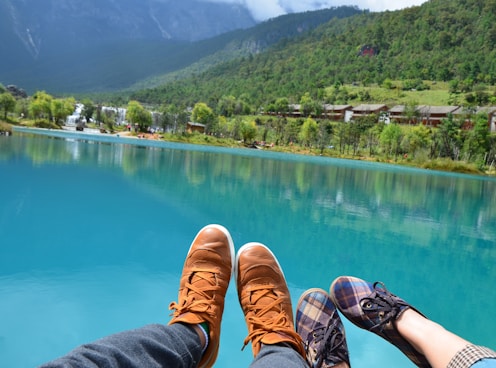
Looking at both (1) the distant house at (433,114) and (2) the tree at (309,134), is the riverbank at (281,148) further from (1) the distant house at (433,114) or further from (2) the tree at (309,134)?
(1) the distant house at (433,114)

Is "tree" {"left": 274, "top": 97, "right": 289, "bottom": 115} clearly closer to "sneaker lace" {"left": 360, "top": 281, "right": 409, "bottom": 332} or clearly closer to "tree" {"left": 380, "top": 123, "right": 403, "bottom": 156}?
"tree" {"left": 380, "top": 123, "right": 403, "bottom": 156}

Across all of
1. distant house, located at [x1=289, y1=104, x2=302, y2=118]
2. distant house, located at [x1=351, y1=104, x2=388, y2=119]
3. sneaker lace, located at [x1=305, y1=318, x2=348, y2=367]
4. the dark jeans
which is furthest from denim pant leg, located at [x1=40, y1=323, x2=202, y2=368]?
distant house, located at [x1=289, y1=104, x2=302, y2=118]

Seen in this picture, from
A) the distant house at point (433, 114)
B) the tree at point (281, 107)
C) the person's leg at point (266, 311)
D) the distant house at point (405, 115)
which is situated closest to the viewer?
the person's leg at point (266, 311)

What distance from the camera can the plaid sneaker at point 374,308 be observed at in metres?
1.89

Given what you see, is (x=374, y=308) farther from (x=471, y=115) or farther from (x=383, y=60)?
(x=383, y=60)

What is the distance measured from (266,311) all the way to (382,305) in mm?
664

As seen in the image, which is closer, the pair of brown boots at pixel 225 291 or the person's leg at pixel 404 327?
the person's leg at pixel 404 327

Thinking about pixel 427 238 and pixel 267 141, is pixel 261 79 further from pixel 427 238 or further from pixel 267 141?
pixel 427 238

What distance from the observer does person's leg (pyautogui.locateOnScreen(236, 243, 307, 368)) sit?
1.62 m

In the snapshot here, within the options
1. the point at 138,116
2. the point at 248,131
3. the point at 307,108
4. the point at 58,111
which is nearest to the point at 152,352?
the point at 248,131

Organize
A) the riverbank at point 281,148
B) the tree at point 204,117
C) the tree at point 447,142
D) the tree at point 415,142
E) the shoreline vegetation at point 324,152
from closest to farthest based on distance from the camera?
the riverbank at point 281,148 → the shoreline vegetation at point 324,152 → the tree at point 447,142 → the tree at point 415,142 → the tree at point 204,117

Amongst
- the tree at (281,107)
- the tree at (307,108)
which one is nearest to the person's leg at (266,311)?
the tree at (307,108)

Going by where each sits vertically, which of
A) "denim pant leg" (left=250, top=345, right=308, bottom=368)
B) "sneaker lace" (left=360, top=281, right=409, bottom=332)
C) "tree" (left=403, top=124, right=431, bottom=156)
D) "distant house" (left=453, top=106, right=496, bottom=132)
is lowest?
"denim pant leg" (left=250, top=345, right=308, bottom=368)

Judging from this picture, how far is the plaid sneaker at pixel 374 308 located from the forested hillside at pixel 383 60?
89574 millimetres
